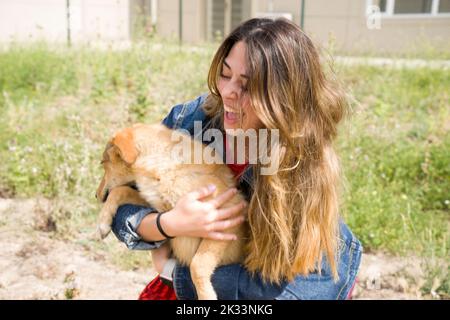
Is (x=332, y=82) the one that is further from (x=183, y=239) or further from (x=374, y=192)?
(x=374, y=192)

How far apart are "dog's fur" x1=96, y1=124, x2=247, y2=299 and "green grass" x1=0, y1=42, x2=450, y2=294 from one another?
32.3 inches

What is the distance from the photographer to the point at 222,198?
2016 millimetres

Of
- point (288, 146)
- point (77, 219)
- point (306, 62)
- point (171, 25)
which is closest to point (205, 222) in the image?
point (288, 146)

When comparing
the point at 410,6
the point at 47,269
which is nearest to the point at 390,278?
the point at 47,269

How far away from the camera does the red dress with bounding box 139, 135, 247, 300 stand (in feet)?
7.24

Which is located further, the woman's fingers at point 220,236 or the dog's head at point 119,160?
the dog's head at point 119,160

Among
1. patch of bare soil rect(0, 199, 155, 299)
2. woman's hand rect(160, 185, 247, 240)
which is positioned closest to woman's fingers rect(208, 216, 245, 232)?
woman's hand rect(160, 185, 247, 240)

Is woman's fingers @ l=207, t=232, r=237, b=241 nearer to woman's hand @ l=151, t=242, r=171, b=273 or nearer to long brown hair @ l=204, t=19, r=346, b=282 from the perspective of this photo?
long brown hair @ l=204, t=19, r=346, b=282

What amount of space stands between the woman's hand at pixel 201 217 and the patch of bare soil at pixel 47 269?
4.46ft

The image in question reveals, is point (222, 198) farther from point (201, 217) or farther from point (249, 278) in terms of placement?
point (249, 278)

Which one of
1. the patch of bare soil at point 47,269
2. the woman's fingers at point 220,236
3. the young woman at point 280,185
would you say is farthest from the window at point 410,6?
the woman's fingers at point 220,236

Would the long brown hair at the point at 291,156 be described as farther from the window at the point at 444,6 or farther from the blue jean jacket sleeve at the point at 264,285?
the window at the point at 444,6

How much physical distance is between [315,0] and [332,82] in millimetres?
10169

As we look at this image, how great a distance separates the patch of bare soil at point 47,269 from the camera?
3197 mm
